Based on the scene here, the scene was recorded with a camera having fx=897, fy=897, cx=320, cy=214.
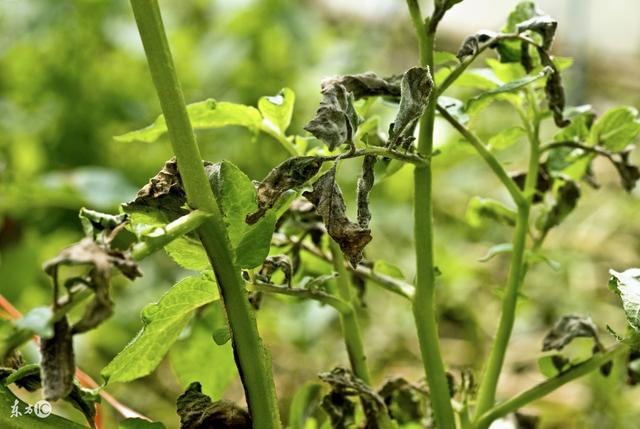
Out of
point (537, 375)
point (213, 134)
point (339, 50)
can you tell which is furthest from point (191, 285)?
point (339, 50)

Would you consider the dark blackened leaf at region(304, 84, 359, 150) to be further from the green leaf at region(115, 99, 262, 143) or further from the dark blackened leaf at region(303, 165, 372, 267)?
the green leaf at region(115, 99, 262, 143)

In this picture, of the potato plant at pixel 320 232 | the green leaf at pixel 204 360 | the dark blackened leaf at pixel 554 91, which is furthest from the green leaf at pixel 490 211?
the green leaf at pixel 204 360

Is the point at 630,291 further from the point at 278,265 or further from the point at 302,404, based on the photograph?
the point at 302,404

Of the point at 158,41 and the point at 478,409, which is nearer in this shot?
the point at 158,41

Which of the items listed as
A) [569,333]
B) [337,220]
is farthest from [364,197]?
[569,333]

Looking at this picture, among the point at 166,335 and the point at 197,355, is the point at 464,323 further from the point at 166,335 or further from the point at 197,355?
the point at 166,335

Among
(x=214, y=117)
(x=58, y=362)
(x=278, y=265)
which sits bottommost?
(x=58, y=362)
